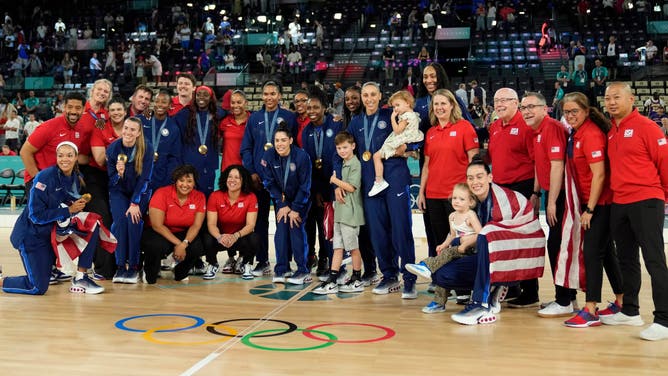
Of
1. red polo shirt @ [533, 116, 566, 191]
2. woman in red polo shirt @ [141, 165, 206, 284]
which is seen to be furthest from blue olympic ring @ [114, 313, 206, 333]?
red polo shirt @ [533, 116, 566, 191]

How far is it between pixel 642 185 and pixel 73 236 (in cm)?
404

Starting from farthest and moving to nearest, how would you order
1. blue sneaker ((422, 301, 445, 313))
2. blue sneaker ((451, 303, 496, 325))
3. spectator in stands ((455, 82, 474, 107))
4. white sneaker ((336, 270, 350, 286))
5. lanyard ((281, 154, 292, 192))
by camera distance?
spectator in stands ((455, 82, 474, 107)) → lanyard ((281, 154, 292, 192)) → white sneaker ((336, 270, 350, 286)) → blue sneaker ((422, 301, 445, 313)) → blue sneaker ((451, 303, 496, 325))

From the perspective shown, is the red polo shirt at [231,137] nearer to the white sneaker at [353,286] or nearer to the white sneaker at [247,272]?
the white sneaker at [247,272]

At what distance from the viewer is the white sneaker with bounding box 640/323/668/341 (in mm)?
4219

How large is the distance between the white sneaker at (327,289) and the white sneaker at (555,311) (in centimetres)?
160

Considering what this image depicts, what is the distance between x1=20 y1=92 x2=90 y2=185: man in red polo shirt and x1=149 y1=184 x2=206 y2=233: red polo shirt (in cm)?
82

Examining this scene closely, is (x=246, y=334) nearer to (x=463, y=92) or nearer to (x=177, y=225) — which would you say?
(x=177, y=225)

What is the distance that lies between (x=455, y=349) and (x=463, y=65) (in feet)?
40.7

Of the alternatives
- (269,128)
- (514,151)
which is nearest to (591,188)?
(514,151)

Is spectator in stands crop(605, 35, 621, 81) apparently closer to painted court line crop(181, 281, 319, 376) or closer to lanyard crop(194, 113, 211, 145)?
lanyard crop(194, 113, 211, 145)

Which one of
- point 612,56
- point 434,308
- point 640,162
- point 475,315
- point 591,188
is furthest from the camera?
point 612,56

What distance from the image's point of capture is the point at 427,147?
548 centimetres

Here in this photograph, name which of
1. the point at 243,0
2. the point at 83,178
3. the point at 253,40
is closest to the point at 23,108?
the point at 253,40

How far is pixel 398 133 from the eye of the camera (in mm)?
5488
